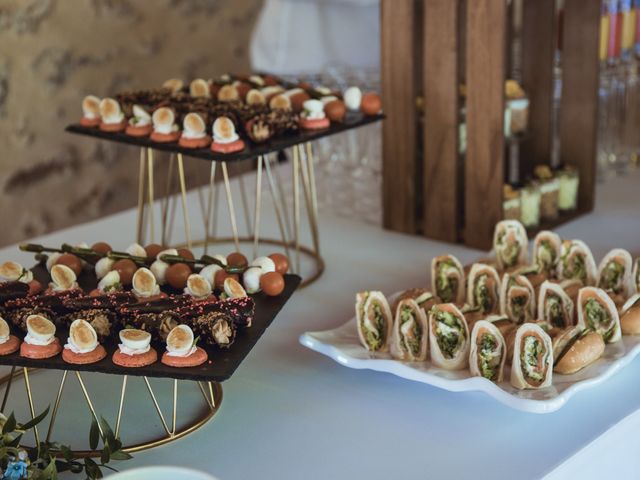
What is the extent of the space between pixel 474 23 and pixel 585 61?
1.22 feet

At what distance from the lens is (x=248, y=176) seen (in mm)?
2412

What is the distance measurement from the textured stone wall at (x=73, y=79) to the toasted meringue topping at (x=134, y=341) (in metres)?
2.22

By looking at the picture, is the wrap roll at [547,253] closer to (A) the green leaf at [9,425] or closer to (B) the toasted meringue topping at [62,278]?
(B) the toasted meringue topping at [62,278]

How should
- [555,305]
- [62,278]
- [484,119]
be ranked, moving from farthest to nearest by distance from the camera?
[484,119], [555,305], [62,278]

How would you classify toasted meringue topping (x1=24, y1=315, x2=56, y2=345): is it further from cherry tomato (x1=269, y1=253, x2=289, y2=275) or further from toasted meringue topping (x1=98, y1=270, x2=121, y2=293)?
cherry tomato (x1=269, y1=253, x2=289, y2=275)

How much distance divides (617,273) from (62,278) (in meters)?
0.83

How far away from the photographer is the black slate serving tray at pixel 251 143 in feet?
4.87

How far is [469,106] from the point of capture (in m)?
1.83

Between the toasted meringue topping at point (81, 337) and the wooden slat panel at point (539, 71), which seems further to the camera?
the wooden slat panel at point (539, 71)

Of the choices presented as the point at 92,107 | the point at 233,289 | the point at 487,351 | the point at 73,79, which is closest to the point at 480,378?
the point at 487,351

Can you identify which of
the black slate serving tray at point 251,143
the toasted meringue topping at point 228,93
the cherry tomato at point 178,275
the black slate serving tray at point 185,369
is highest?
the toasted meringue topping at point 228,93

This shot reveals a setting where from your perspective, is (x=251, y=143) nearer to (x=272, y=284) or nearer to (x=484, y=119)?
(x=272, y=284)

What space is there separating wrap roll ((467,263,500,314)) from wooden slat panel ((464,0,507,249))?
0.41m

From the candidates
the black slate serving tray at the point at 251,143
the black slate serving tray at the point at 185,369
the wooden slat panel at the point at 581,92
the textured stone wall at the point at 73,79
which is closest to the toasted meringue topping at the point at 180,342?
the black slate serving tray at the point at 185,369
